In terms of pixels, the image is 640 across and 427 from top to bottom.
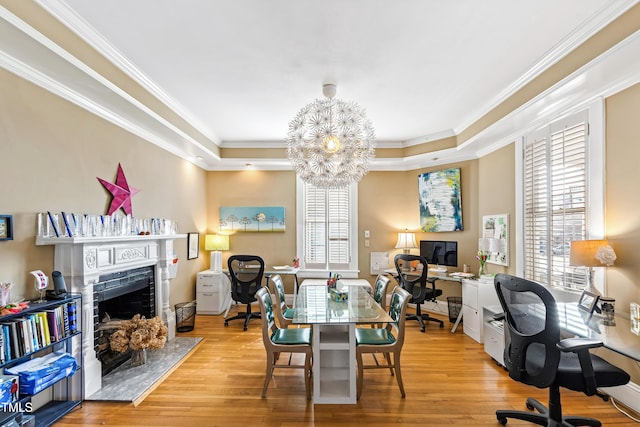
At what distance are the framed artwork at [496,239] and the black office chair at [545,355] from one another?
85.2 inches

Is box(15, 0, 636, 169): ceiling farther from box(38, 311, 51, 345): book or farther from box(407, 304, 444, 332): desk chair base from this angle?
box(407, 304, 444, 332): desk chair base

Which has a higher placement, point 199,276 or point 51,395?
point 199,276

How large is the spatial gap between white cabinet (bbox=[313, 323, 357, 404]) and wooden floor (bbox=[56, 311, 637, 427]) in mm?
92

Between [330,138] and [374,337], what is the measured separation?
1.84m

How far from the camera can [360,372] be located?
2.78 m

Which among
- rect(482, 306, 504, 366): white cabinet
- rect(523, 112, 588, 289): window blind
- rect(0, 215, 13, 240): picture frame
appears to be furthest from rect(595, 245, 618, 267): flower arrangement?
rect(0, 215, 13, 240): picture frame

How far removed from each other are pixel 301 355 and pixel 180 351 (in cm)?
137

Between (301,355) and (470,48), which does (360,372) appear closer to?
(301,355)

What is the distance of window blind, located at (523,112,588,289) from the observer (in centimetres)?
312

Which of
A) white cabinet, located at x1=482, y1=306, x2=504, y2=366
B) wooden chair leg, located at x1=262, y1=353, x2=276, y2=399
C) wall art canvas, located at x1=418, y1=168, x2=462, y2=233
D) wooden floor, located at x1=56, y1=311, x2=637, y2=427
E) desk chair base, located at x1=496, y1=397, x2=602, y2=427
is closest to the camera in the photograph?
desk chair base, located at x1=496, y1=397, x2=602, y2=427

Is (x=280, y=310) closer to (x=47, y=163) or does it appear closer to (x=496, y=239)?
(x=47, y=163)

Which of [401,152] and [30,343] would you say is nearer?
[30,343]

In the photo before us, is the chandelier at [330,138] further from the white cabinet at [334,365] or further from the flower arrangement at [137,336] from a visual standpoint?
the flower arrangement at [137,336]

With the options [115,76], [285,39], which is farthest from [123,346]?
[285,39]
